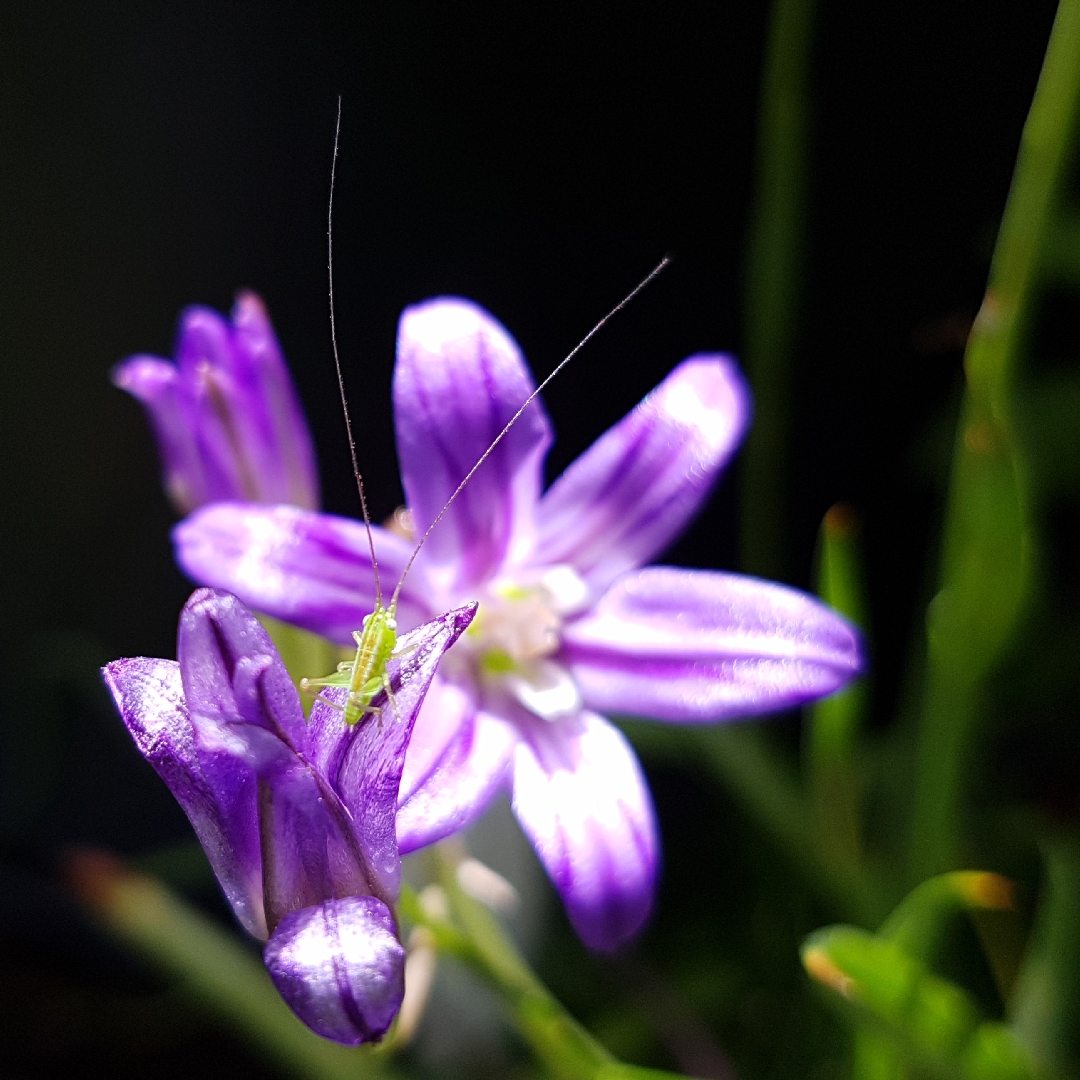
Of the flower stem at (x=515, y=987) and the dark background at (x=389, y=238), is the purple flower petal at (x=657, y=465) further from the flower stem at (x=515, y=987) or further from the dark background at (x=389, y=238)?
the dark background at (x=389, y=238)

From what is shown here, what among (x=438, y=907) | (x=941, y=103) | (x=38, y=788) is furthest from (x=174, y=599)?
(x=941, y=103)

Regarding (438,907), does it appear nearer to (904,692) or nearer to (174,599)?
(174,599)

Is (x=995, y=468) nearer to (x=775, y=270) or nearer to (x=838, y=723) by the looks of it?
(x=838, y=723)

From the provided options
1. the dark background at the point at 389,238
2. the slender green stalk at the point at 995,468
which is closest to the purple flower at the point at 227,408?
the slender green stalk at the point at 995,468

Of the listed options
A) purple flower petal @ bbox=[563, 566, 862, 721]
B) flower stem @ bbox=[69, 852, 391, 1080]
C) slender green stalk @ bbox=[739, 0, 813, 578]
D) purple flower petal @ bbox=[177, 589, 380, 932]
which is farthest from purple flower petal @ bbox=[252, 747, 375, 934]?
slender green stalk @ bbox=[739, 0, 813, 578]

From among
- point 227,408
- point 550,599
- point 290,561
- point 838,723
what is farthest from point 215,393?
point 838,723

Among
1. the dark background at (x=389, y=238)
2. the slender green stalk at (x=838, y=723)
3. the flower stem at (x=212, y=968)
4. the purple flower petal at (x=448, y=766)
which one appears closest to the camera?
the purple flower petal at (x=448, y=766)
